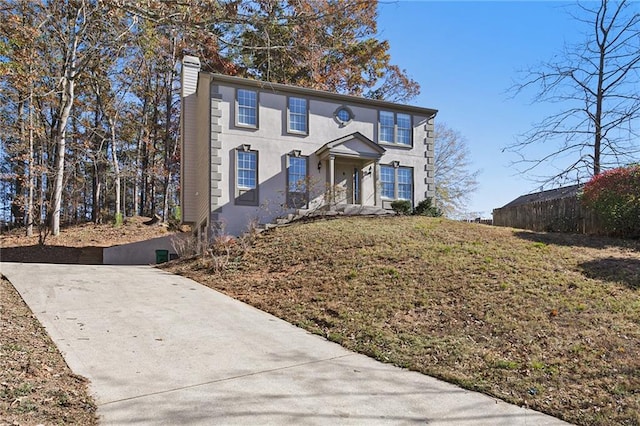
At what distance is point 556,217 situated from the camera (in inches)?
571

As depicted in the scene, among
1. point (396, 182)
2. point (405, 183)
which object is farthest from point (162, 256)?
point (405, 183)

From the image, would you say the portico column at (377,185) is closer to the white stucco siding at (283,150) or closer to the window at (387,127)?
the white stucco siding at (283,150)

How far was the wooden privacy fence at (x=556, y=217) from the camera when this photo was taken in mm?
13328

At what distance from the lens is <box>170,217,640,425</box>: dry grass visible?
4.69m

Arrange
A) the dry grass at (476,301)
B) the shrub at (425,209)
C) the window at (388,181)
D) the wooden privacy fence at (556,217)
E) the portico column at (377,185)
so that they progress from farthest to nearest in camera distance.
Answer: the window at (388,181) → the portico column at (377,185) → the shrub at (425,209) → the wooden privacy fence at (556,217) → the dry grass at (476,301)

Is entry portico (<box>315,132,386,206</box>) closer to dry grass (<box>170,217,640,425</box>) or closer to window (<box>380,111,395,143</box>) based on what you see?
window (<box>380,111,395,143</box>)

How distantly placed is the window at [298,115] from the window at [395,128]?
3.16 meters

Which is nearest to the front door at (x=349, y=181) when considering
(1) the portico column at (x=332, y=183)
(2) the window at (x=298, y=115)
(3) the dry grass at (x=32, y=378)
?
(1) the portico column at (x=332, y=183)

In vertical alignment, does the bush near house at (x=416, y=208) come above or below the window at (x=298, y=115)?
below

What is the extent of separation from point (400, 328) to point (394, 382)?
6.27ft

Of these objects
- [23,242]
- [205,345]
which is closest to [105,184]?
[23,242]

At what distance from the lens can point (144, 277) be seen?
35.8 feet

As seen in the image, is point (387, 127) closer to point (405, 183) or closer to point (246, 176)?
point (405, 183)

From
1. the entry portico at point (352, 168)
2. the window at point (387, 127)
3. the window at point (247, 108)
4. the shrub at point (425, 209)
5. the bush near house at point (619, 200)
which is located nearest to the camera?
the bush near house at point (619, 200)
